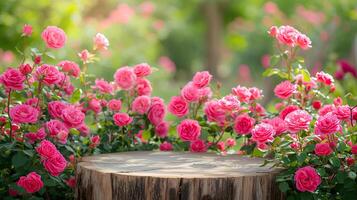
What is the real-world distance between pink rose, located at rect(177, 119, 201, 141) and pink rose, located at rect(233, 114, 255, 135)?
0.20 meters

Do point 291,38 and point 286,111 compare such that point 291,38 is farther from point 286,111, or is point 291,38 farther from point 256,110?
point 256,110

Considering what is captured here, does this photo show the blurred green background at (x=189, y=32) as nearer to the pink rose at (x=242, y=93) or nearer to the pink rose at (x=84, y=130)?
the pink rose at (x=242, y=93)

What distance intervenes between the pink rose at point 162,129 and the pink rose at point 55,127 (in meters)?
0.63

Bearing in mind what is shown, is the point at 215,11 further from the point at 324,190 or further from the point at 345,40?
the point at 324,190

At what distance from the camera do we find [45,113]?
11.4ft

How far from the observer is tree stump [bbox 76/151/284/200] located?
9.34 feet

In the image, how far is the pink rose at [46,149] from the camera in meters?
3.08

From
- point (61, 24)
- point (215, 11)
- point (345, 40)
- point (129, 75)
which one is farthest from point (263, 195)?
point (215, 11)

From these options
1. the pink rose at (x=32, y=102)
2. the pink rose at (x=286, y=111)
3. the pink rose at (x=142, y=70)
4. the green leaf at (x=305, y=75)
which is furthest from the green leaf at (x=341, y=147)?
the pink rose at (x=32, y=102)

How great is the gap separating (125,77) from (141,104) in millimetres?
160

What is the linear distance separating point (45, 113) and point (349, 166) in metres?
1.44

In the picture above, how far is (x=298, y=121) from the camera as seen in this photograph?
9.89ft

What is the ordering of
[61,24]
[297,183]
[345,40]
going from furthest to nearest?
[345,40] < [61,24] < [297,183]

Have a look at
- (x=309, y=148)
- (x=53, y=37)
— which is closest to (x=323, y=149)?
(x=309, y=148)
